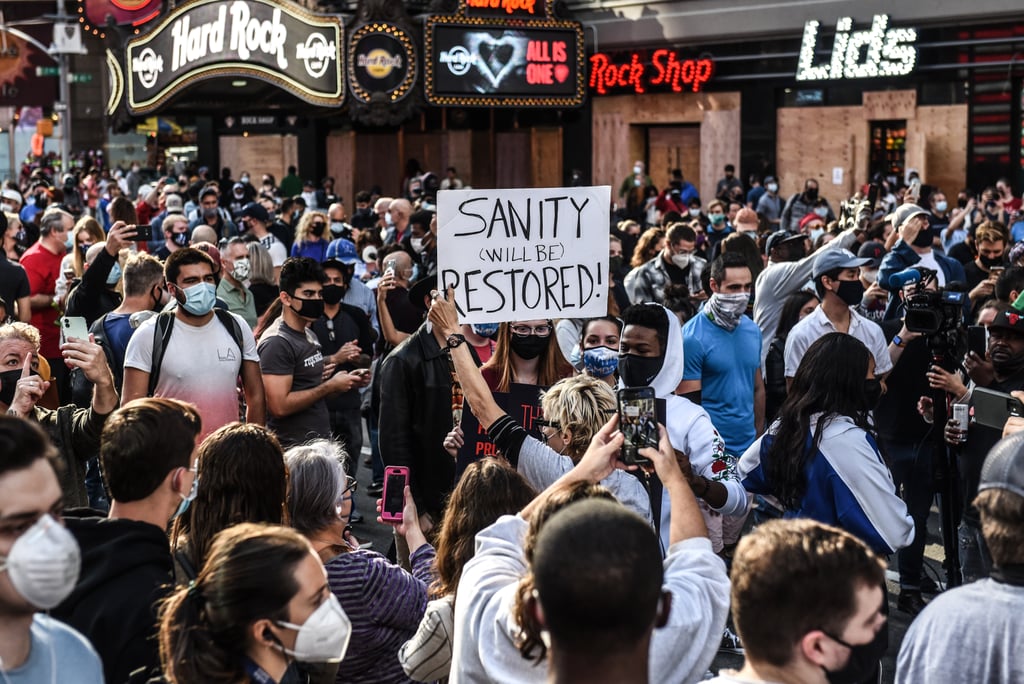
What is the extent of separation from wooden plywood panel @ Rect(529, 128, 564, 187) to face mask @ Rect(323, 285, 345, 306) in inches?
902

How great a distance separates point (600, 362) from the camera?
226 inches

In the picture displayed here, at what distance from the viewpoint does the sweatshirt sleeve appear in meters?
3.07

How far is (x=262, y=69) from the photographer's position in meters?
20.4

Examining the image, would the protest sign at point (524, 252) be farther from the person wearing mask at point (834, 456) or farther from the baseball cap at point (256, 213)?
the baseball cap at point (256, 213)

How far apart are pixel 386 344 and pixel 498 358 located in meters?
3.12

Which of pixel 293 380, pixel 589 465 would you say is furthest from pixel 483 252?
pixel 589 465

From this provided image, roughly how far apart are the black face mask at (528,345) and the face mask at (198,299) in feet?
5.10

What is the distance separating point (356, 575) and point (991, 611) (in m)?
1.87

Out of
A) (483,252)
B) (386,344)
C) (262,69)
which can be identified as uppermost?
(262,69)

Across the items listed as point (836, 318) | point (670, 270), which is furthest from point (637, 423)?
point (670, 270)

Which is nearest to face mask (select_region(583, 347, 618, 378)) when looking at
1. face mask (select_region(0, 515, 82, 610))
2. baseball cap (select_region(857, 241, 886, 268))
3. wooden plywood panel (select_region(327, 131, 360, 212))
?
face mask (select_region(0, 515, 82, 610))

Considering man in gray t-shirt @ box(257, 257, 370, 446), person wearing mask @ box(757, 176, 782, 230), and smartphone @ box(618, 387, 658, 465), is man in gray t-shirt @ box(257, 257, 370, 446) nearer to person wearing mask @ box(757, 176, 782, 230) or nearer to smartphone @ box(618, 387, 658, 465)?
smartphone @ box(618, 387, 658, 465)

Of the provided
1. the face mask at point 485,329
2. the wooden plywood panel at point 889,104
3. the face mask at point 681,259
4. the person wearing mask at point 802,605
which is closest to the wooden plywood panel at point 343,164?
the wooden plywood panel at point 889,104

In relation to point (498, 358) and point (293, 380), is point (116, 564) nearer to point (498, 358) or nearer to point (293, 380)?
point (498, 358)
